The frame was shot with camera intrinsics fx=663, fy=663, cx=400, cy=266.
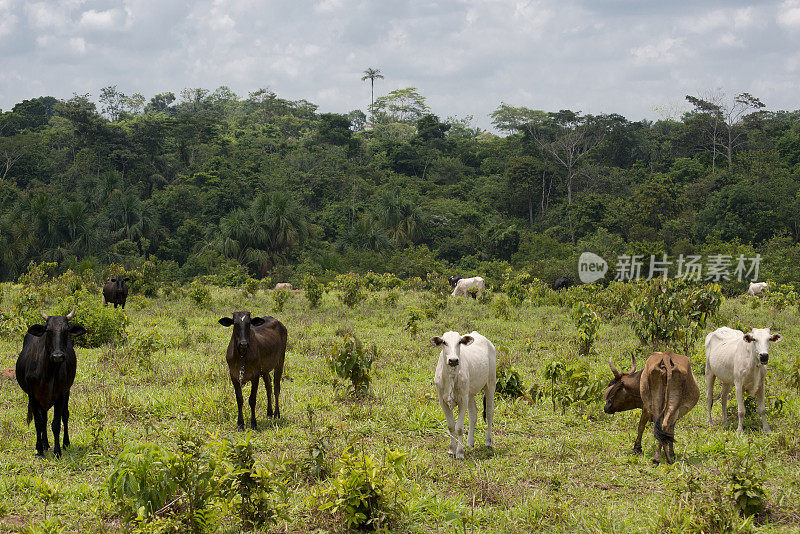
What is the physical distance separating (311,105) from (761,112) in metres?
52.2

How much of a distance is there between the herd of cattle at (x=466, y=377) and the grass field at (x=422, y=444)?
300 mm

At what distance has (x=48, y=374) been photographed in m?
7.16

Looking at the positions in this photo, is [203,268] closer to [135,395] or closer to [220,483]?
[135,395]

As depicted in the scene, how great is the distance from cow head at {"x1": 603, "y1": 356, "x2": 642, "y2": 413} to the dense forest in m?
25.3

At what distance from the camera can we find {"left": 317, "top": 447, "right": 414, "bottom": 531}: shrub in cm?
525

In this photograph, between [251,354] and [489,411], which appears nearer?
[489,411]

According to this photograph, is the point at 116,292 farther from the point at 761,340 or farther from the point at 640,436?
the point at 761,340

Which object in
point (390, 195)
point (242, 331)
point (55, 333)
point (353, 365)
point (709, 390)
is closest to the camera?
point (55, 333)

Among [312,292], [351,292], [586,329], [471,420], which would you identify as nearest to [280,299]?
[312,292]

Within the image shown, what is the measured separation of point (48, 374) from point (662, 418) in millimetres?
6641

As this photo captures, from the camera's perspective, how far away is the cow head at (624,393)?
760 centimetres

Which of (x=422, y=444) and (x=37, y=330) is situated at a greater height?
(x=37, y=330)

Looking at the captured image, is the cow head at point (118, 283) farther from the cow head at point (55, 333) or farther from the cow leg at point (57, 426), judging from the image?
the cow leg at point (57, 426)

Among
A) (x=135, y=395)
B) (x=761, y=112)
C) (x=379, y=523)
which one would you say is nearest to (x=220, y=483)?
(x=379, y=523)
